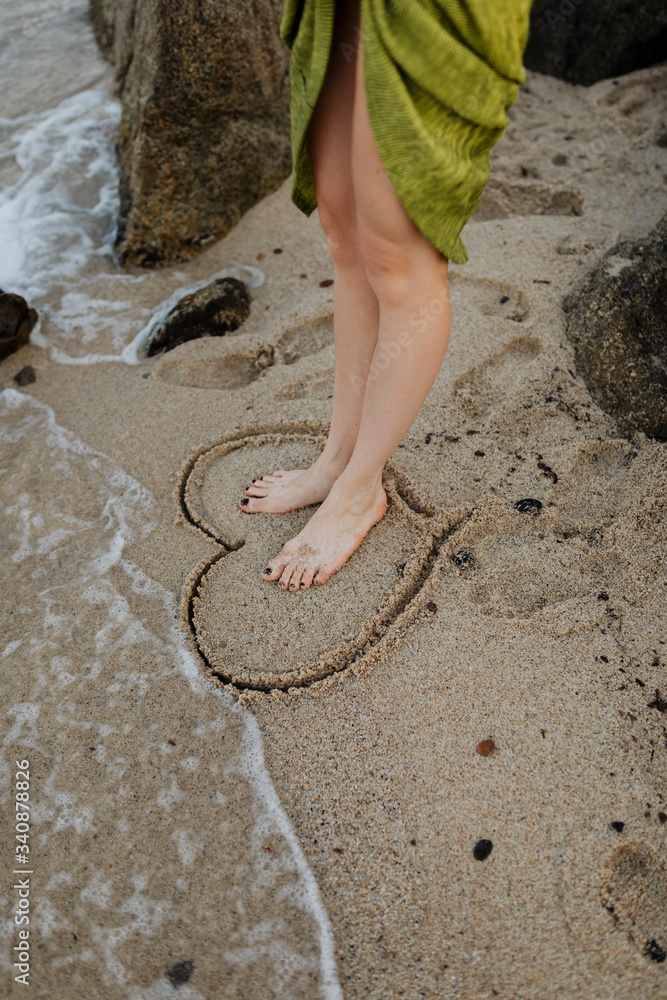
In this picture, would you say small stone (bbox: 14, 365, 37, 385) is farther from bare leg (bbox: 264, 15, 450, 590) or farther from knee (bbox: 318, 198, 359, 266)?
knee (bbox: 318, 198, 359, 266)

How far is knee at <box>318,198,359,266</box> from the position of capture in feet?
5.08

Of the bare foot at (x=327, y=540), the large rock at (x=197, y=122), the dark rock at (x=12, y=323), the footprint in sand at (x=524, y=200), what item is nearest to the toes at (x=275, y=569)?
the bare foot at (x=327, y=540)

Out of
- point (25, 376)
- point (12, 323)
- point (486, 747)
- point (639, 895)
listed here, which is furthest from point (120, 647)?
point (12, 323)

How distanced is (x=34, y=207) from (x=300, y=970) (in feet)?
12.0

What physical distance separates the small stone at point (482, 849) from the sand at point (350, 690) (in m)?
0.02

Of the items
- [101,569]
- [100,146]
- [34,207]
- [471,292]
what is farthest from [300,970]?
[100,146]

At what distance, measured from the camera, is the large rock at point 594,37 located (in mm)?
3746

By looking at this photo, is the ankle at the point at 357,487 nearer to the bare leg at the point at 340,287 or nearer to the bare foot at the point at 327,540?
the bare foot at the point at 327,540

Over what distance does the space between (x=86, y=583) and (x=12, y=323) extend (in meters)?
1.36

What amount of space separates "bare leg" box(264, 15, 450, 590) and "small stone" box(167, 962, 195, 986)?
0.84 metres

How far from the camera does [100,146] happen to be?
3988mm

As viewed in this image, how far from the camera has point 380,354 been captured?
1.51 meters

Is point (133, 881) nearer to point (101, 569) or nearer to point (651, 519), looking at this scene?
point (101, 569)
